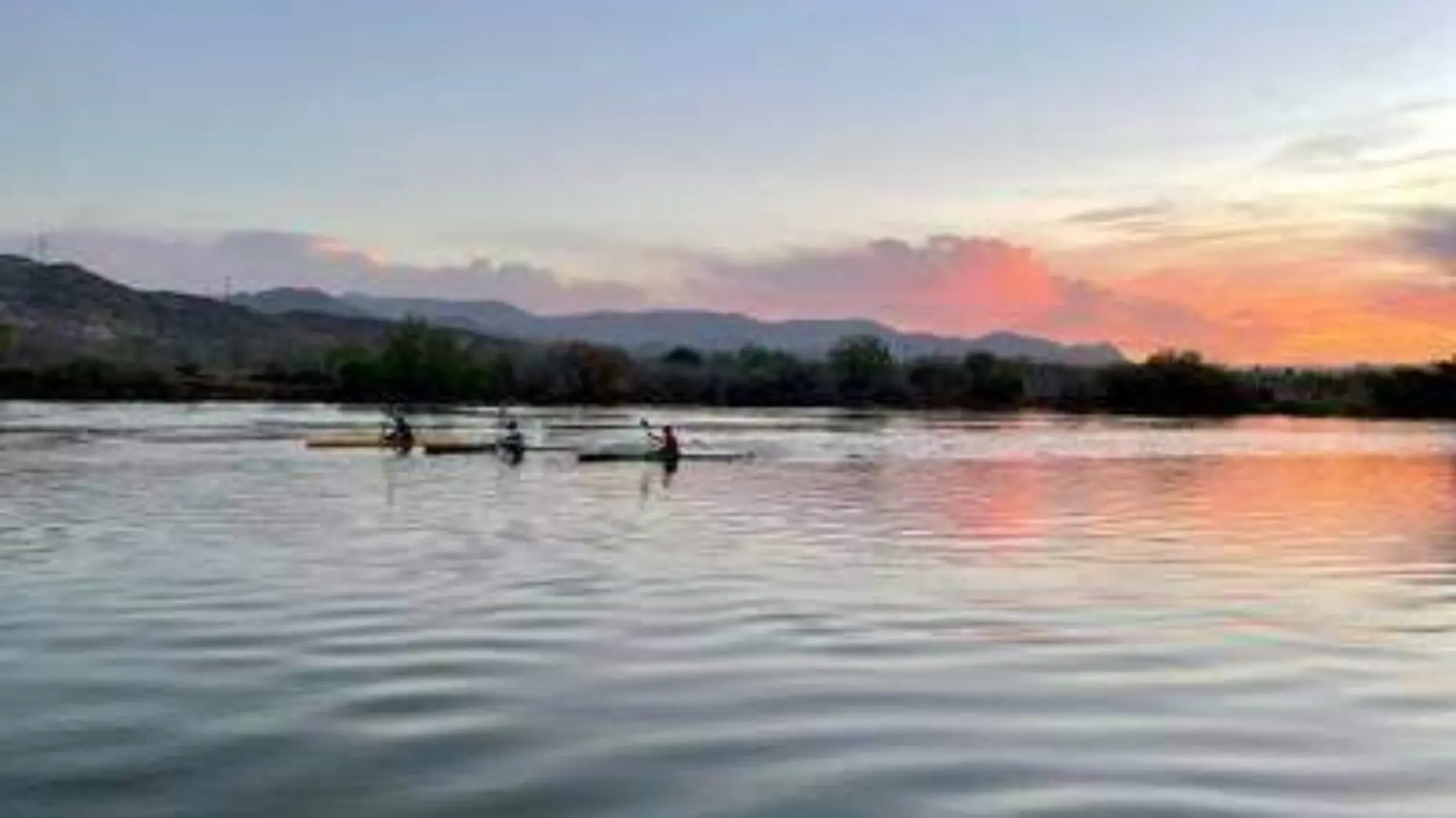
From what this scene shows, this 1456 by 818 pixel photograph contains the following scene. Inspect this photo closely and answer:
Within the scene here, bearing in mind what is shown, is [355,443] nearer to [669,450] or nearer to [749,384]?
[669,450]

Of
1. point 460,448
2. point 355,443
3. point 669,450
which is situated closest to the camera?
point 669,450

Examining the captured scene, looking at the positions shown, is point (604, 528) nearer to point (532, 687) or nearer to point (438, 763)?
point (532, 687)

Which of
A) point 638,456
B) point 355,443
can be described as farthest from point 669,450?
point 355,443

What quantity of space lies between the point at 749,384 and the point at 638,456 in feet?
402

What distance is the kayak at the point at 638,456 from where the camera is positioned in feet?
200

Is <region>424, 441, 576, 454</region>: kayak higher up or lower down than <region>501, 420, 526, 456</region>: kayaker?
lower down

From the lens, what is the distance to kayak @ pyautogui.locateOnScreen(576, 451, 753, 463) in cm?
6103

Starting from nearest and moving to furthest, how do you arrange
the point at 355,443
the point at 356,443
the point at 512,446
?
the point at 512,446
the point at 355,443
the point at 356,443

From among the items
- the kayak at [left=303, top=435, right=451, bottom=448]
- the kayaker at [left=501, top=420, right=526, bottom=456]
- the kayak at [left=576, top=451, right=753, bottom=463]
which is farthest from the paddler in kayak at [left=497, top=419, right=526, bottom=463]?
the kayak at [left=303, top=435, right=451, bottom=448]

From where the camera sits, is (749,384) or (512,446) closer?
(512,446)

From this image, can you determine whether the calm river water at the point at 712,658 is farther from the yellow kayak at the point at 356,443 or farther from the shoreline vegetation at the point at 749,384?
the shoreline vegetation at the point at 749,384

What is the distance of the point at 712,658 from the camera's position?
1852cm

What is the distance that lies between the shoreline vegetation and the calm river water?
5021 inches

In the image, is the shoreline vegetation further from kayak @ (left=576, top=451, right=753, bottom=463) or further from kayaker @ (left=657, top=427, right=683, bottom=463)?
kayaker @ (left=657, top=427, right=683, bottom=463)
